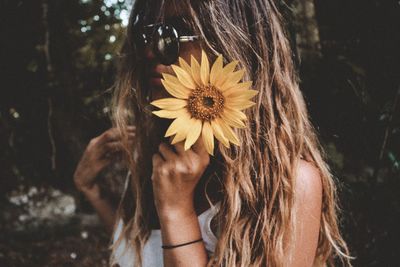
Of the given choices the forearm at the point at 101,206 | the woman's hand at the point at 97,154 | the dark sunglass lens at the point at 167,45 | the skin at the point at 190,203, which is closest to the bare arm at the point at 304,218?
the skin at the point at 190,203

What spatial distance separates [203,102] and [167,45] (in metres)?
0.32

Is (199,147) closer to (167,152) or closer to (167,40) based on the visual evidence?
(167,152)

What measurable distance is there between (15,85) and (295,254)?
7.65 ft

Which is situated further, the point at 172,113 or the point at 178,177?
the point at 178,177

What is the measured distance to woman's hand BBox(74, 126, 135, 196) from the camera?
181cm

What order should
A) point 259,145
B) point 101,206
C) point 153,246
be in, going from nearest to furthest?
point 259,145 < point 153,246 < point 101,206

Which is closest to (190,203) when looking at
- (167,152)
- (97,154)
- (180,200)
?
(180,200)

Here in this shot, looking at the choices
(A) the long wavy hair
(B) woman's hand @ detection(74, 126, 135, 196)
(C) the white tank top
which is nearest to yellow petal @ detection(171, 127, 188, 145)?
(A) the long wavy hair

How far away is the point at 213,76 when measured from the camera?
3.50 ft

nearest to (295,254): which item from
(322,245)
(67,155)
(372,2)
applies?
(322,245)

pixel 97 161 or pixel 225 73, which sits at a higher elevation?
pixel 225 73

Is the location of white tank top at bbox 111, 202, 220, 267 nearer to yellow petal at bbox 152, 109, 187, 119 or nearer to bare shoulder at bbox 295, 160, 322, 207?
bare shoulder at bbox 295, 160, 322, 207

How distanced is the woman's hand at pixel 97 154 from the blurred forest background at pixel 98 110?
0.76ft

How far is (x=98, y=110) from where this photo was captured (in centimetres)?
293
